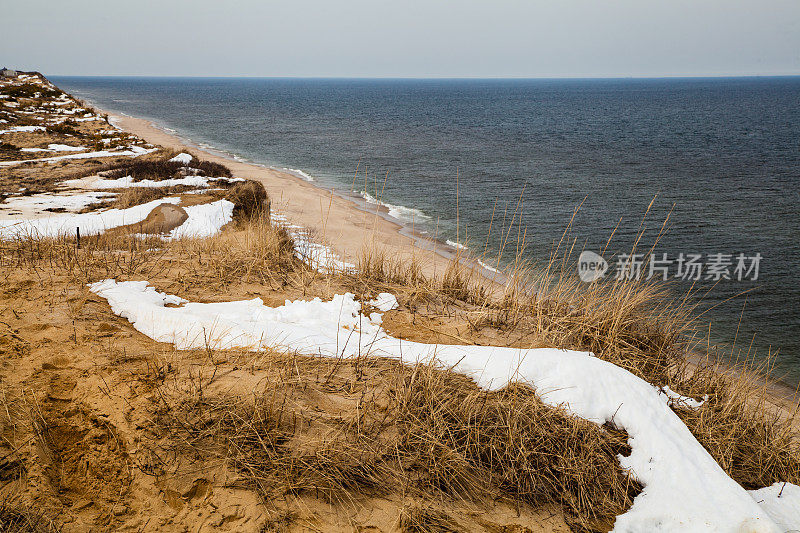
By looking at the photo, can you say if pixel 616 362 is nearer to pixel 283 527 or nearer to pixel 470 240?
pixel 283 527

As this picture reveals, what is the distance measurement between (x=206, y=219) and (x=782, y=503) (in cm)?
1082

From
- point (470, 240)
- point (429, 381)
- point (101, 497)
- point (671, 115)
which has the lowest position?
point (470, 240)

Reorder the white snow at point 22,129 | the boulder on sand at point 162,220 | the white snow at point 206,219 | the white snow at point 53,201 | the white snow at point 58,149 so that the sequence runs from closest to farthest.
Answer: the white snow at point 206,219
the boulder on sand at point 162,220
the white snow at point 53,201
the white snow at point 58,149
the white snow at point 22,129

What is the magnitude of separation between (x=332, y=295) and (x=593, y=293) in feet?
10.3

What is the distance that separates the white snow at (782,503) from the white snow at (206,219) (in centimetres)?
932

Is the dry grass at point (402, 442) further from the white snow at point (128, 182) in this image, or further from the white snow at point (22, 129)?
the white snow at point (22, 129)

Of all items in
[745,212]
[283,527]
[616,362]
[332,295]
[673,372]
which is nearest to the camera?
[283,527]

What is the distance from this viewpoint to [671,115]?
61750 millimetres

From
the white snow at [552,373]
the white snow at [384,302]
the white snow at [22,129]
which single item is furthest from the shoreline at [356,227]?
the white snow at [22,129]

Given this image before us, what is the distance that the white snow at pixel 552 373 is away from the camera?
304cm

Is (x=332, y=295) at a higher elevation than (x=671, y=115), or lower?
lower

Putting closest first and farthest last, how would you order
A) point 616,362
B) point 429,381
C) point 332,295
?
point 429,381
point 616,362
point 332,295

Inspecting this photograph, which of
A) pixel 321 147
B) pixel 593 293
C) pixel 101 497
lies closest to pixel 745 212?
pixel 593 293

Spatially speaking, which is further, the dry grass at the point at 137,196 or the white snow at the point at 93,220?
the dry grass at the point at 137,196
